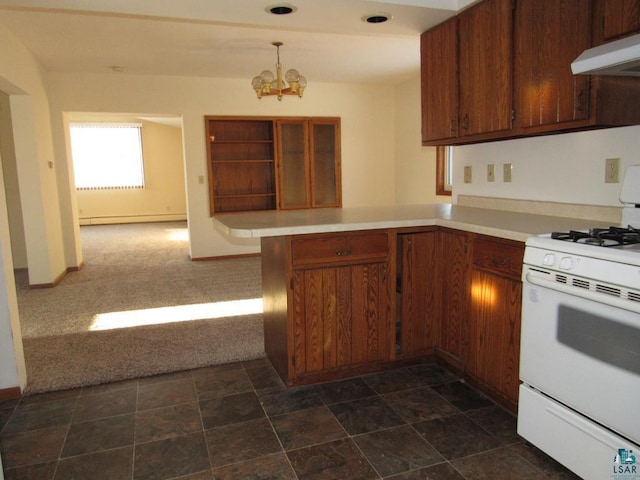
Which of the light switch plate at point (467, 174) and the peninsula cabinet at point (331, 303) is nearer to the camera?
the peninsula cabinet at point (331, 303)

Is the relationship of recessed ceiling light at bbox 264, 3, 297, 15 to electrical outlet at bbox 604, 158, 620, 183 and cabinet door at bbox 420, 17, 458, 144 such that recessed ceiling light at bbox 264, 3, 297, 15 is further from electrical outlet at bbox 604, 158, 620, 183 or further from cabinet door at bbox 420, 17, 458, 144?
electrical outlet at bbox 604, 158, 620, 183

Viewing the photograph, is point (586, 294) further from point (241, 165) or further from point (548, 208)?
point (241, 165)

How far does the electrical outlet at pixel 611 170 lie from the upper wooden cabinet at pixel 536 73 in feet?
0.66

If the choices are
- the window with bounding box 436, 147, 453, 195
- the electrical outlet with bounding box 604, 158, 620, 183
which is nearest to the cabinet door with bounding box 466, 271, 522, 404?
the electrical outlet with bounding box 604, 158, 620, 183

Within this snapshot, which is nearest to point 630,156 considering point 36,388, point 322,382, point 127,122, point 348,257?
point 348,257

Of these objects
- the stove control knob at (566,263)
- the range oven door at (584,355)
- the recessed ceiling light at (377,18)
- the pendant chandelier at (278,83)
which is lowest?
the range oven door at (584,355)

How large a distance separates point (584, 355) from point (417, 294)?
115cm

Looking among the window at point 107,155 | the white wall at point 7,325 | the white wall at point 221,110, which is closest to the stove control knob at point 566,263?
the white wall at point 7,325

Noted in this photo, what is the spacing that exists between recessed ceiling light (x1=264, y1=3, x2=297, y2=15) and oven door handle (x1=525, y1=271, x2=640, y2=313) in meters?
1.98

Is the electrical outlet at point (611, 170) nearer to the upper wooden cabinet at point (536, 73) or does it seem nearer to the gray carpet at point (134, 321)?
the upper wooden cabinet at point (536, 73)

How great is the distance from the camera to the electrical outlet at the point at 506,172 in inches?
116

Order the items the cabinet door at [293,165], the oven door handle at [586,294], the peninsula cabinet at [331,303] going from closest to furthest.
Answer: the oven door handle at [586,294] < the peninsula cabinet at [331,303] < the cabinet door at [293,165]

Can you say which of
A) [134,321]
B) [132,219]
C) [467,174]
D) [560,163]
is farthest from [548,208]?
[132,219]

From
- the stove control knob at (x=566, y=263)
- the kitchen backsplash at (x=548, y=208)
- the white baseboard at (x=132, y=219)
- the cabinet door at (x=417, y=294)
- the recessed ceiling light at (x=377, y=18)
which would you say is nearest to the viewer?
the stove control knob at (x=566, y=263)
